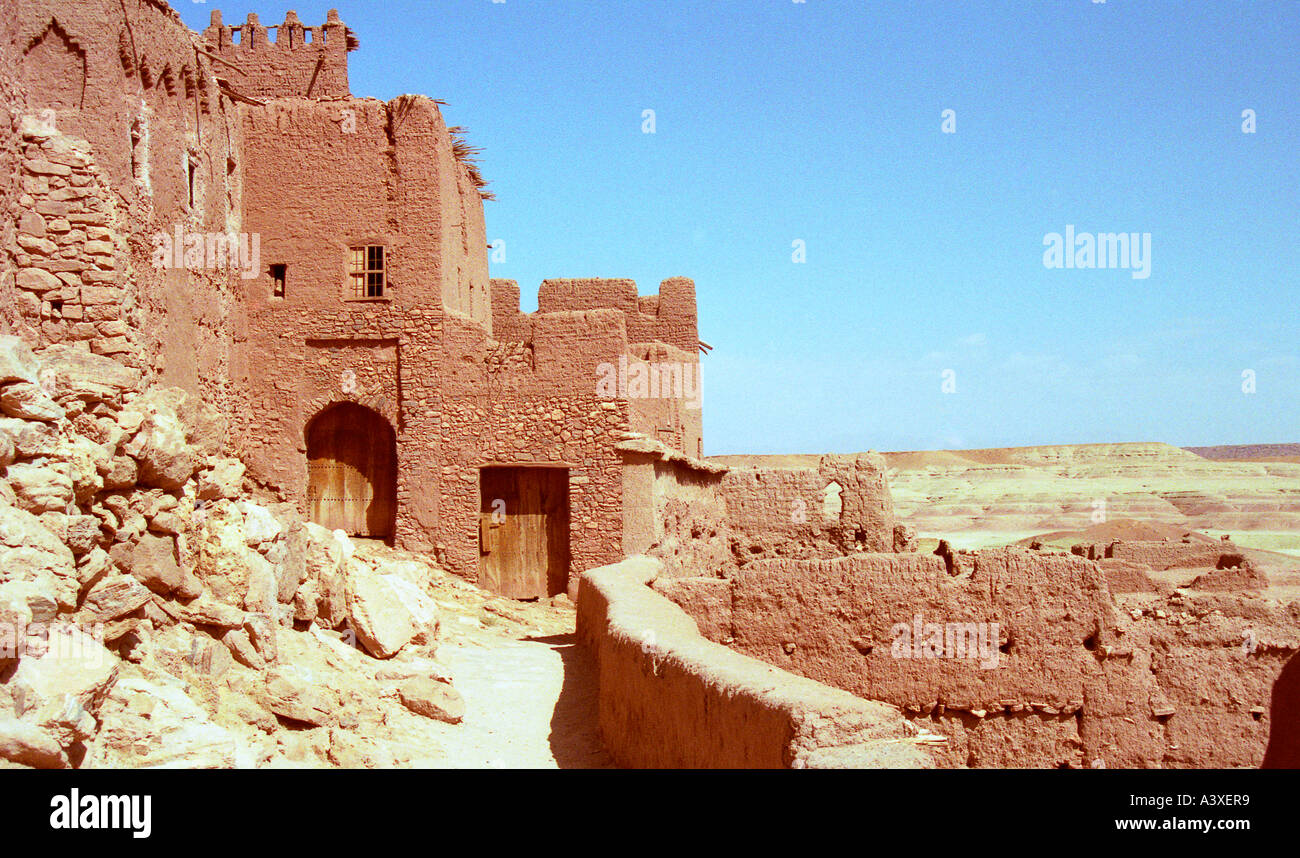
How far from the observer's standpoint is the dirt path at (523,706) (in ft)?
27.4

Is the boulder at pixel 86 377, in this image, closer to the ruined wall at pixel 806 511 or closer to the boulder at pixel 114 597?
the boulder at pixel 114 597

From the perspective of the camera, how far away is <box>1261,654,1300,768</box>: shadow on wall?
3.58m

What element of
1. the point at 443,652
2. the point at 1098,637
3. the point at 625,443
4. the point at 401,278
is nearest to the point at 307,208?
the point at 401,278

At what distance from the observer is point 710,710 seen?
5.76 meters

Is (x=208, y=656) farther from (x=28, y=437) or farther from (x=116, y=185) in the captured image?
(x=116, y=185)

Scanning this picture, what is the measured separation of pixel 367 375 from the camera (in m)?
17.9

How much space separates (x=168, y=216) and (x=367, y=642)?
743cm

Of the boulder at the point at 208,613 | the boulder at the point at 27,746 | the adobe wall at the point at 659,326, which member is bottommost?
the boulder at the point at 27,746

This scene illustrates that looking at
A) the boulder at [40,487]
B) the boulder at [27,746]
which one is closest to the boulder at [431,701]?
the boulder at [40,487]

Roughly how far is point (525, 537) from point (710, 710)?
12.1 m

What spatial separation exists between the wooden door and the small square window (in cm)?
354

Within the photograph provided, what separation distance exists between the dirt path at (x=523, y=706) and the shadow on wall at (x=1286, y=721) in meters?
5.16

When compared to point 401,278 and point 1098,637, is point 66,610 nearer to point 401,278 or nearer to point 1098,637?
point 1098,637

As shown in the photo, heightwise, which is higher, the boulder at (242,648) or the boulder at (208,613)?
the boulder at (208,613)
